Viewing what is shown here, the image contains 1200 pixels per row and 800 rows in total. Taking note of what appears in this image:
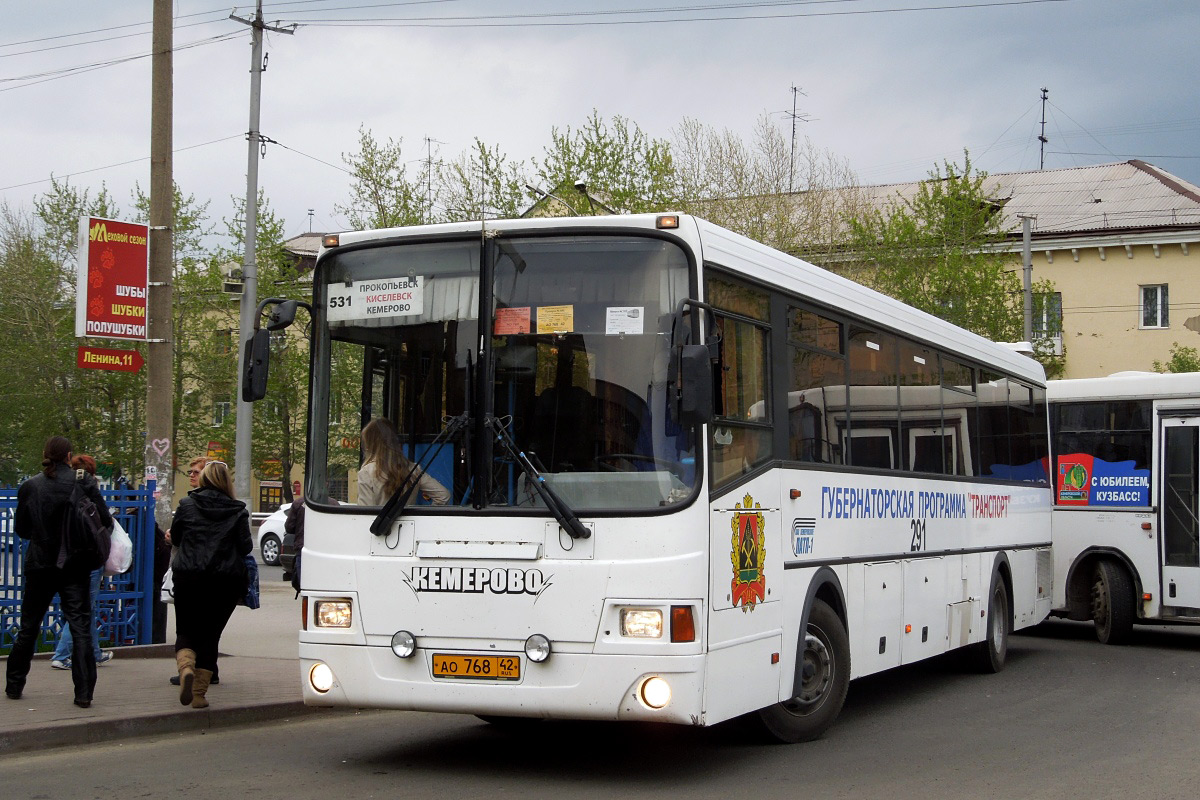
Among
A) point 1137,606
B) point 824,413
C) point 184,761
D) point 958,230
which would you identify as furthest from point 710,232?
point 958,230

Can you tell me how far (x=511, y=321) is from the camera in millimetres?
7781

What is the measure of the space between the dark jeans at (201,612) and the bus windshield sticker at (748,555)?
13.0 feet

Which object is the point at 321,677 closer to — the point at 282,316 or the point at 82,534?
the point at 282,316

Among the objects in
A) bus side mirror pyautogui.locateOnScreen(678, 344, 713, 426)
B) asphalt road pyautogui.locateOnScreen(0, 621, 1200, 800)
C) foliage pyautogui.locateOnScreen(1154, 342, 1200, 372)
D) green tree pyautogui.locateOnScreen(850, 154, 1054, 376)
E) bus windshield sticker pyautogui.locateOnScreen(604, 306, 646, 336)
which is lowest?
asphalt road pyautogui.locateOnScreen(0, 621, 1200, 800)

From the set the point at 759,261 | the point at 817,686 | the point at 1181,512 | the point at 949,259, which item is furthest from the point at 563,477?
the point at 949,259

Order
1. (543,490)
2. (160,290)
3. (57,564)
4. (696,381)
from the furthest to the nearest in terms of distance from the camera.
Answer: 1. (160,290)
2. (57,564)
3. (543,490)
4. (696,381)

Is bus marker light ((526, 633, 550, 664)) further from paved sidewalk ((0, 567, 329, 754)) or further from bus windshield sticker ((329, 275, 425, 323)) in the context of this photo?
paved sidewalk ((0, 567, 329, 754))

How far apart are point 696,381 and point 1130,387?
11.1 metres

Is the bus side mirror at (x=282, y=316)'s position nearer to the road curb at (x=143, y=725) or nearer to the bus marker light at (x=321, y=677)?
the bus marker light at (x=321, y=677)

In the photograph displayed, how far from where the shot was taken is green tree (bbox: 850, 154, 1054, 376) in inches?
1342

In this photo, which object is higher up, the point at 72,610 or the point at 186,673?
the point at 72,610

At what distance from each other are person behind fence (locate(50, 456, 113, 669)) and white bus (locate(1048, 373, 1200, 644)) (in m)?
11.0

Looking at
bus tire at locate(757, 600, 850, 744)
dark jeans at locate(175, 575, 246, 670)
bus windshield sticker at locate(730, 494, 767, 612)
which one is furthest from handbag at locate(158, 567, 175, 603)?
bus windshield sticker at locate(730, 494, 767, 612)

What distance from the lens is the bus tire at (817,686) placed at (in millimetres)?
8984
